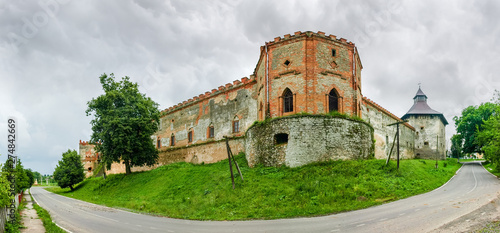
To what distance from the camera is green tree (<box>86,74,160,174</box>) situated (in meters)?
32.7

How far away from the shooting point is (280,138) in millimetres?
24672

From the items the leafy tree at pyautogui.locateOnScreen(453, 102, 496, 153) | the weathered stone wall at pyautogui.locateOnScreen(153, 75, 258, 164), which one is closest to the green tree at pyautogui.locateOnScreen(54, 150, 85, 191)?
the weathered stone wall at pyautogui.locateOnScreen(153, 75, 258, 164)

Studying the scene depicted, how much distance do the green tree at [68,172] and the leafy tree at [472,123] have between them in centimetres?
5525

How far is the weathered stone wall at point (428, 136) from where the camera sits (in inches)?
2084

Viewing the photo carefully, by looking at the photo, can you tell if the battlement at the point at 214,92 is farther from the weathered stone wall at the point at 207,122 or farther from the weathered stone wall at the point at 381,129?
the weathered stone wall at the point at 381,129

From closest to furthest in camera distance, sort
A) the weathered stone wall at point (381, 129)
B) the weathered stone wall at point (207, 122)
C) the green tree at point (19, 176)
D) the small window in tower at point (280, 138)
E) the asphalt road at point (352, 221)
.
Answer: the asphalt road at point (352, 221) → the small window in tower at point (280, 138) → the green tree at point (19, 176) → the weathered stone wall at point (207, 122) → the weathered stone wall at point (381, 129)

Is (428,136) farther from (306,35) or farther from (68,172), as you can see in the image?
(68,172)

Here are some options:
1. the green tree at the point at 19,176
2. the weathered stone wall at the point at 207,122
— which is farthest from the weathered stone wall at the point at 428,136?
the green tree at the point at 19,176

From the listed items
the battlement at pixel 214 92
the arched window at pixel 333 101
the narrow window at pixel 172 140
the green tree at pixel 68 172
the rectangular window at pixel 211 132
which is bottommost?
the green tree at pixel 68 172

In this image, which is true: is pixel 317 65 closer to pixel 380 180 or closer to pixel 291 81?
pixel 291 81

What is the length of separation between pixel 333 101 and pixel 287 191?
348 inches

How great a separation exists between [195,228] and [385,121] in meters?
33.2

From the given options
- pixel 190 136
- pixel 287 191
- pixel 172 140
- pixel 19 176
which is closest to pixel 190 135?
pixel 190 136

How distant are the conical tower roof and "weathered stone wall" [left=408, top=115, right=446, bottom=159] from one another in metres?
0.68
